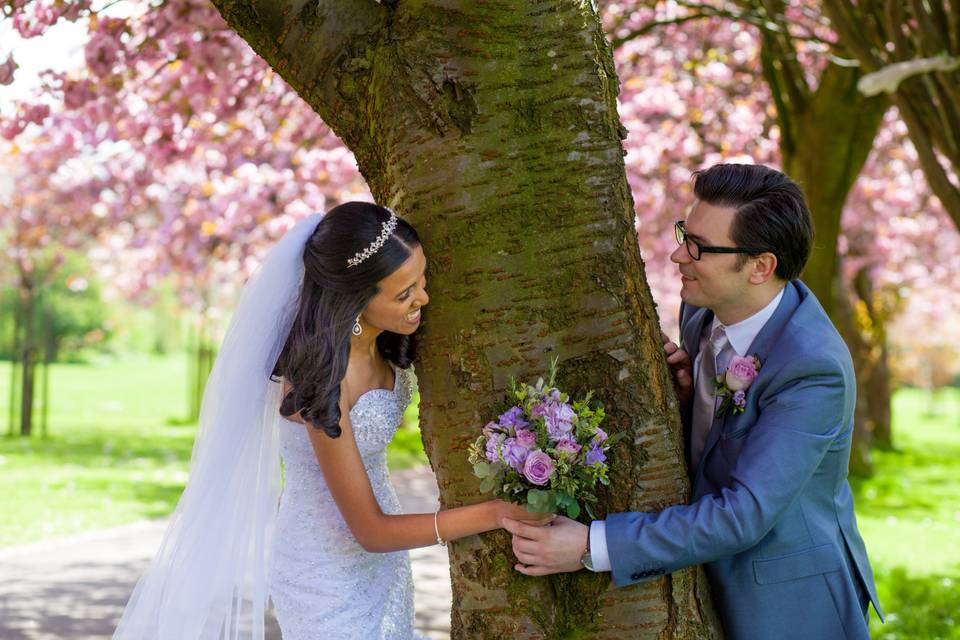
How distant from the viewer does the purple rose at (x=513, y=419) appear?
243 centimetres

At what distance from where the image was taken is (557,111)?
2590mm

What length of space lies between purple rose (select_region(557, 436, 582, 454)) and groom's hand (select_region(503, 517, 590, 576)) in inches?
9.6

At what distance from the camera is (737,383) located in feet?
8.96

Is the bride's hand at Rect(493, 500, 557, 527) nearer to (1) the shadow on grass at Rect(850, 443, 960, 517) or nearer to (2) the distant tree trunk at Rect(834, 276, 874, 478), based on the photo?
(1) the shadow on grass at Rect(850, 443, 960, 517)

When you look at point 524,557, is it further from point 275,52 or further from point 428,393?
point 275,52

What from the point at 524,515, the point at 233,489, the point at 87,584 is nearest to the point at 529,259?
the point at 524,515

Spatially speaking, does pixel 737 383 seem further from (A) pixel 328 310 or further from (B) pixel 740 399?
(A) pixel 328 310

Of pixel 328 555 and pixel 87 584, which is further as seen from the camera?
pixel 87 584

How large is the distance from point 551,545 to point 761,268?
3.29 feet

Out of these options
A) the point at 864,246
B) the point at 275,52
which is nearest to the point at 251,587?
the point at 275,52

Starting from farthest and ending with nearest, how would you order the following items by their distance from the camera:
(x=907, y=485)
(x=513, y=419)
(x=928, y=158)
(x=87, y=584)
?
(x=907, y=485), (x=87, y=584), (x=928, y=158), (x=513, y=419)

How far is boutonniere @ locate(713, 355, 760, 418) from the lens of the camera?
273cm

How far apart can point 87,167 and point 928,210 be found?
12061mm

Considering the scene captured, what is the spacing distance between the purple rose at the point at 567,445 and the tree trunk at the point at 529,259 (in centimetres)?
22
